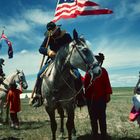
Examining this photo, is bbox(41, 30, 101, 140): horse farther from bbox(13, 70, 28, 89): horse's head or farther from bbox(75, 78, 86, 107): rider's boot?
bbox(13, 70, 28, 89): horse's head

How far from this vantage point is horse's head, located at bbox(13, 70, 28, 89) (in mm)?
18406

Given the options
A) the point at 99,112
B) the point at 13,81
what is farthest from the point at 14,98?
the point at 99,112

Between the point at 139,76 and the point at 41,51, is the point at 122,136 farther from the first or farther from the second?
the point at 41,51

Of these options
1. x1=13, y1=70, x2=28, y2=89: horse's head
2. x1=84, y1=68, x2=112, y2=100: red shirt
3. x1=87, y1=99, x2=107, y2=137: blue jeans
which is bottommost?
x1=87, y1=99, x2=107, y2=137: blue jeans

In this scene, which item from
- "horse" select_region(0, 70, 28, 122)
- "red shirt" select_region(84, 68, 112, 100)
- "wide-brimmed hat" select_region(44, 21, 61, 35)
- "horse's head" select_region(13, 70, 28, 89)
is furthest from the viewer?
"horse's head" select_region(13, 70, 28, 89)

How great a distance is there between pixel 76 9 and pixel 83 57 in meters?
2.58

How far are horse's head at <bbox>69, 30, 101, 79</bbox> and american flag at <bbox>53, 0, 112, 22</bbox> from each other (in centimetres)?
165

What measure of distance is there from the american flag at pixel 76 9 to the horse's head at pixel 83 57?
1652mm

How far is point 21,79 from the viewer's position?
18.5 meters

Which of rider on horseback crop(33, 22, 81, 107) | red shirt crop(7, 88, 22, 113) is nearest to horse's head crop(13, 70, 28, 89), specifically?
red shirt crop(7, 88, 22, 113)

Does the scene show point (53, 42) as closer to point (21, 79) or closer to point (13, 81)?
point (13, 81)

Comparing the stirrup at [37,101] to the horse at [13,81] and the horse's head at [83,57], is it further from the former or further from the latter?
the horse at [13,81]

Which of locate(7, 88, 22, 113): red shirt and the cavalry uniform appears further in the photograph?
locate(7, 88, 22, 113): red shirt

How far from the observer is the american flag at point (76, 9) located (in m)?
10.9
